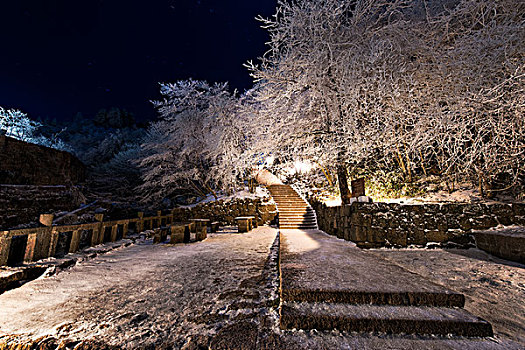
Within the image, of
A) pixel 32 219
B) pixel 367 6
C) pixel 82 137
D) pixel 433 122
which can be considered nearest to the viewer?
pixel 433 122

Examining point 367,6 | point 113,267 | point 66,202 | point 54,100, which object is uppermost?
point 54,100

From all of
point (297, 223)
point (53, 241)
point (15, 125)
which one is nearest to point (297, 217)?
point (297, 223)

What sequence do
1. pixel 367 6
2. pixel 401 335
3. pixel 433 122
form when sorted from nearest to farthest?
pixel 401 335 → pixel 433 122 → pixel 367 6

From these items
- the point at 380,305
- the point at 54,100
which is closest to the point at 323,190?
the point at 380,305

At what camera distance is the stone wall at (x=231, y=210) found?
1200 centimetres

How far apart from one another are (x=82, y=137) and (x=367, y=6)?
33264mm

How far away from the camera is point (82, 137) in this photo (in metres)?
25.9

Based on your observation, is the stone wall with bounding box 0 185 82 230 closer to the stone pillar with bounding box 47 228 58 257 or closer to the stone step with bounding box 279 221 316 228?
the stone pillar with bounding box 47 228 58 257

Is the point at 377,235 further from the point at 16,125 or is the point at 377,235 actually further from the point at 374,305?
the point at 16,125

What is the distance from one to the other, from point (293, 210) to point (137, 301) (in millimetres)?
8936

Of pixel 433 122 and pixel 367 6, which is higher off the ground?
pixel 367 6

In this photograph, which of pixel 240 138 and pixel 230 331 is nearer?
pixel 230 331

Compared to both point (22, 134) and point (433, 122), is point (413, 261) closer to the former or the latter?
point (433, 122)

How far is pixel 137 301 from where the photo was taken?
2.39 m
